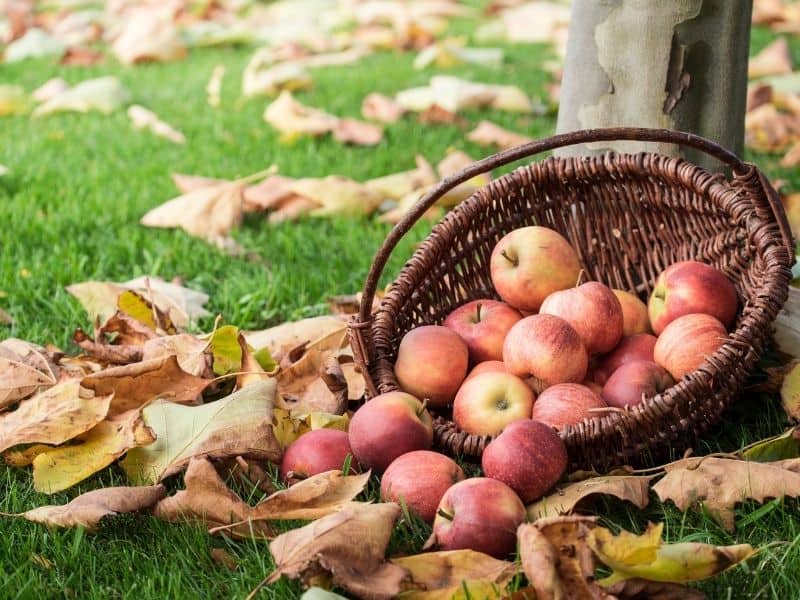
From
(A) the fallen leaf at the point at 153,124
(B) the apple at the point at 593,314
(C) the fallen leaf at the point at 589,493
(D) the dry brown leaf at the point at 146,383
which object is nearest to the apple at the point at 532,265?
(B) the apple at the point at 593,314

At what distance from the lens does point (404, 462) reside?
1.70m

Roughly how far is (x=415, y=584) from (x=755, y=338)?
0.78 m

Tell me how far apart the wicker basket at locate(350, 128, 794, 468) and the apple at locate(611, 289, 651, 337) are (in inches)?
4.4

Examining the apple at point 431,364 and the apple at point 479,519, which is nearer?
the apple at point 479,519

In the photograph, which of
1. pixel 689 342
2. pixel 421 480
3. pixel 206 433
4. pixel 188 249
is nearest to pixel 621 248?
pixel 689 342

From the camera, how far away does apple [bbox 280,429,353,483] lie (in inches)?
70.4

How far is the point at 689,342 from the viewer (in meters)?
1.89

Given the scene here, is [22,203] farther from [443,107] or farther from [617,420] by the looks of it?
[617,420]

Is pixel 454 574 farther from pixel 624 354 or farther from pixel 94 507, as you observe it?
pixel 624 354

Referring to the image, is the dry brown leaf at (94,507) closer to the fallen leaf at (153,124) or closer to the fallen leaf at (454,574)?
the fallen leaf at (454,574)

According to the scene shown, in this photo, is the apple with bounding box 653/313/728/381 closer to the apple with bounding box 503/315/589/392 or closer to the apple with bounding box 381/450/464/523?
the apple with bounding box 503/315/589/392

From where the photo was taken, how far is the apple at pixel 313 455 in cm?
179

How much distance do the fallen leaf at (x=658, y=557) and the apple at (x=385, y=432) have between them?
0.50 metres

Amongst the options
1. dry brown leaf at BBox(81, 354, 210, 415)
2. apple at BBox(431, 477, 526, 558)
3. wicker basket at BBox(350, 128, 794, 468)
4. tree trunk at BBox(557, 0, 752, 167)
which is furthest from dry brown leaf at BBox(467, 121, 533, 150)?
apple at BBox(431, 477, 526, 558)
